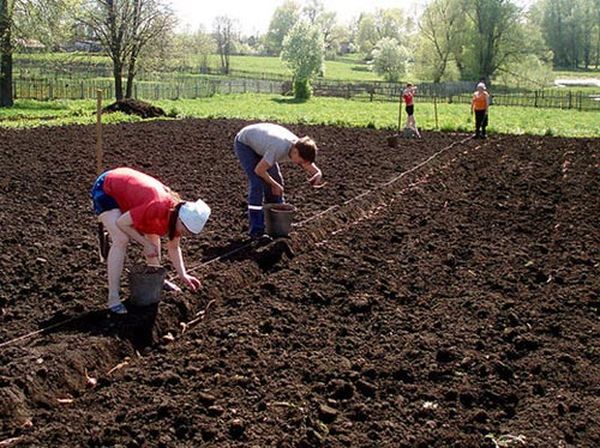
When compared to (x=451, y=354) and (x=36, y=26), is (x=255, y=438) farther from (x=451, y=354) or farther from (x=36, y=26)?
(x=36, y=26)

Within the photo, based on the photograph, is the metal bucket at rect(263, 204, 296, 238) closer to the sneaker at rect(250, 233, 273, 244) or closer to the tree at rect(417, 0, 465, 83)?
the sneaker at rect(250, 233, 273, 244)

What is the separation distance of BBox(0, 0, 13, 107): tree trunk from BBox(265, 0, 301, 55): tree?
105841 millimetres

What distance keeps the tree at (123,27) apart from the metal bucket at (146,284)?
39.4 meters

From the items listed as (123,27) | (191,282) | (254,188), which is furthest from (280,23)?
(191,282)

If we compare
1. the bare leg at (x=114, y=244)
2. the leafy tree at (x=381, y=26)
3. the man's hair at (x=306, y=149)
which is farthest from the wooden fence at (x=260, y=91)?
the leafy tree at (x=381, y=26)

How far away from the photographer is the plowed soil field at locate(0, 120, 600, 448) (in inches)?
190

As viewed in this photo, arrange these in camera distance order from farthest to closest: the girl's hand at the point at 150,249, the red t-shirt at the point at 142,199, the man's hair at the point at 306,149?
the man's hair at the point at 306,149 < the girl's hand at the point at 150,249 < the red t-shirt at the point at 142,199

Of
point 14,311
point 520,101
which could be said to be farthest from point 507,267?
point 520,101

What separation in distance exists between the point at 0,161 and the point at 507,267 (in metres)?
11.5

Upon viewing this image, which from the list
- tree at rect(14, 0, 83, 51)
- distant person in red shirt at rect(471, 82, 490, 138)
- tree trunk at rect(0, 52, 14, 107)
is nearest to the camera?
distant person in red shirt at rect(471, 82, 490, 138)

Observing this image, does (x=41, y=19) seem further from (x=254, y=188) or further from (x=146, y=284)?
(x=146, y=284)

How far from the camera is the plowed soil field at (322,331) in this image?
15.9ft

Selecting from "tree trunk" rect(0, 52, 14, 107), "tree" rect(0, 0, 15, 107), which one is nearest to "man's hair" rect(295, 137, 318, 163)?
"tree" rect(0, 0, 15, 107)

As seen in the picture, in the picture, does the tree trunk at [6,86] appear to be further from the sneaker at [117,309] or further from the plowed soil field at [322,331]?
the sneaker at [117,309]
